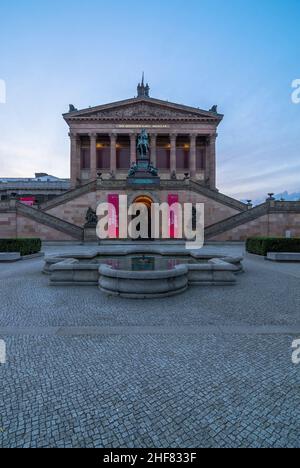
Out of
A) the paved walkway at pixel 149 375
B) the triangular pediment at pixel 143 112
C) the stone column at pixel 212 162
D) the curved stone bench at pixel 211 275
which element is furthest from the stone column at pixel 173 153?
the paved walkway at pixel 149 375

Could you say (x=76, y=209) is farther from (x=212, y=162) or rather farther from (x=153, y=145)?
(x=212, y=162)

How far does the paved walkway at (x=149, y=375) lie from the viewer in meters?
2.37

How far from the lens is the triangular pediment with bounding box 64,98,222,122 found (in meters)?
43.7

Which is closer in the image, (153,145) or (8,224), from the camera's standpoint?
(8,224)

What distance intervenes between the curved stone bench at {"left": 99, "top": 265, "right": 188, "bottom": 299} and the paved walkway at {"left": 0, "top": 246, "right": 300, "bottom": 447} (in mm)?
668

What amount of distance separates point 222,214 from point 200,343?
29.1 meters

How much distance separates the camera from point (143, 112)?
44062 mm

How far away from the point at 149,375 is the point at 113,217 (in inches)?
1068

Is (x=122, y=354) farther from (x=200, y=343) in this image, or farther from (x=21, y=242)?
(x=21, y=242)

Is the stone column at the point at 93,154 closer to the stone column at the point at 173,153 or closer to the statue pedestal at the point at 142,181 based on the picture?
the stone column at the point at 173,153

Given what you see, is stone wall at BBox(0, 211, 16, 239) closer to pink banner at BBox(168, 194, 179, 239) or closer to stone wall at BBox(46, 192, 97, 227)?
stone wall at BBox(46, 192, 97, 227)

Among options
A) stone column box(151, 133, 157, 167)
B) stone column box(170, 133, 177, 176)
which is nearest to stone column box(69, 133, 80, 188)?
stone column box(151, 133, 157, 167)

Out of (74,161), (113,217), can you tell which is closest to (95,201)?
(113,217)

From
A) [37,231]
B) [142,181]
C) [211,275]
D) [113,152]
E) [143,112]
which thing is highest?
[143,112]
